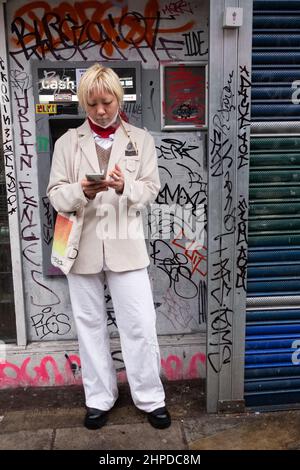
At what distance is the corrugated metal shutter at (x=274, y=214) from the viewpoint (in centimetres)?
286

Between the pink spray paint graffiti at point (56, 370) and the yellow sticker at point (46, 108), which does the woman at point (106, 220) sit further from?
the pink spray paint graffiti at point (56, 370)

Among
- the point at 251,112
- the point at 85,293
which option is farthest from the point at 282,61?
the point at 85,293

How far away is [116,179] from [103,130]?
1.30 ft

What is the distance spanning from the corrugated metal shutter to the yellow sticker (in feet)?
4.32

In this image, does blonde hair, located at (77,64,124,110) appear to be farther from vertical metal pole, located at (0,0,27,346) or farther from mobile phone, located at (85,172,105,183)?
vertical metal pole, located at (0,0,27,346)

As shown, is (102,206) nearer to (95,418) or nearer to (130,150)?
(130,150)

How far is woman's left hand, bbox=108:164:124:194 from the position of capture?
8.62 ft

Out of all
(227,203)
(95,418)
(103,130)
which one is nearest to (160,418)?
(95,418)

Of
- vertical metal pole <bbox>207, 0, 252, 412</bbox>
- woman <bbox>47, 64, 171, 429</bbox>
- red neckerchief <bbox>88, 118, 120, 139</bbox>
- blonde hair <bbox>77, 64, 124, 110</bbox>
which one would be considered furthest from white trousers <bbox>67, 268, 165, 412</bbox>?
blonde hair <bbox>77, 64, 124, 110</bbox>

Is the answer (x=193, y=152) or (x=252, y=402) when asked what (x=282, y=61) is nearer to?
(x=193, y=152)

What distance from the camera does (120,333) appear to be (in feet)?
9.91

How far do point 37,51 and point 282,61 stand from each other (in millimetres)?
1606

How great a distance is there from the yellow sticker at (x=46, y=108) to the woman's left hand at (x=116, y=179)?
829 millimetres

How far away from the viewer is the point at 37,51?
3195mm
